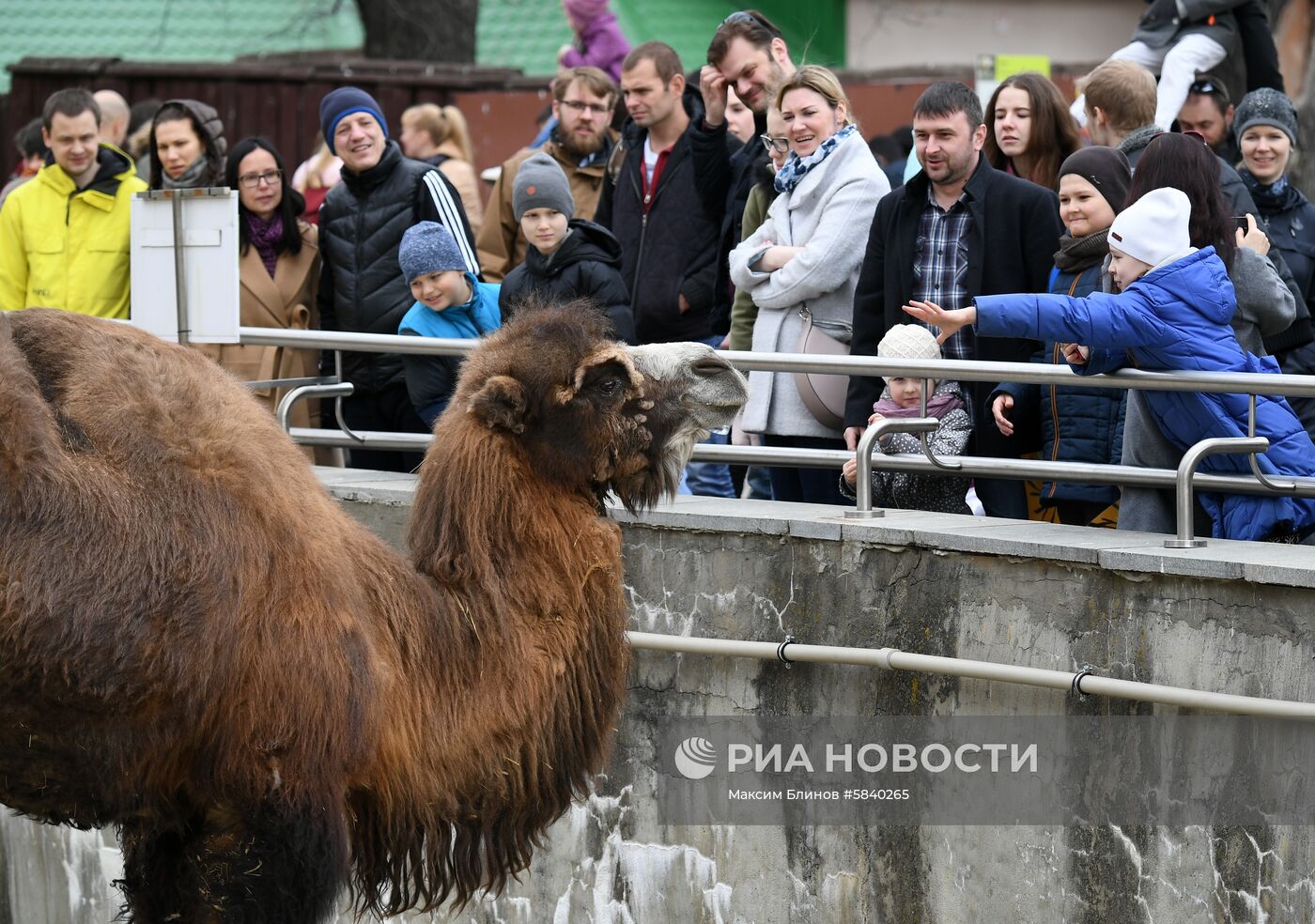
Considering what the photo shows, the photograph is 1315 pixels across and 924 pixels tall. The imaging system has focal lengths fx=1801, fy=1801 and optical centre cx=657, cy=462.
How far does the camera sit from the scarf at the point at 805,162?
22.8 feet

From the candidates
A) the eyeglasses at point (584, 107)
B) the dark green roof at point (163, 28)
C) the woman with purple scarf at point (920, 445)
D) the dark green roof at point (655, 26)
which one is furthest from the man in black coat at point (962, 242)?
the dark green roof at point (163, 28)

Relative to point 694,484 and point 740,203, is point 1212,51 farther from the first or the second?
point 694,484

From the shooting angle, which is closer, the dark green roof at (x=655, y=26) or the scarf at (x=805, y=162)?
the scarf at (x=805, y=162)

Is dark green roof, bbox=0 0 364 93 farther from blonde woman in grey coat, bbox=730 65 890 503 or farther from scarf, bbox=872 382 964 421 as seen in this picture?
scarf, bbox=872 382 964 421

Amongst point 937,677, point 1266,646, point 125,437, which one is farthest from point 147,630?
point 1266,646

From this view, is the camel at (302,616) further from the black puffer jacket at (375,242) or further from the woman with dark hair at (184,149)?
the woman with dark hair at (184,149)

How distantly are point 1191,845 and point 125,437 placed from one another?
10.3 feet

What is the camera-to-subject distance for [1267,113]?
729cm

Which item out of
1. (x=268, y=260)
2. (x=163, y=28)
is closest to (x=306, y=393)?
(x=268, y=260)

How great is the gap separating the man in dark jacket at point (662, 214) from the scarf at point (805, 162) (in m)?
0.78

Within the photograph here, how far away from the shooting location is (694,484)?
776 centimetres

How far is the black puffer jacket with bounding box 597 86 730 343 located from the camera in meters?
7.68

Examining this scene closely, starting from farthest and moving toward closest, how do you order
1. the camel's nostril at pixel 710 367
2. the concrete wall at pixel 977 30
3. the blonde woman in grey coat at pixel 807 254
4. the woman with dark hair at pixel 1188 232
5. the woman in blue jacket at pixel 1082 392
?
the concrete wall at pixel 977 30
the blonde woman in grey coat at pixel 807 254
the woman in blue jacket at pixel 1082 392
the woman with dark hair at pixel 1188 232
the camel's nostril at pixel 710 367

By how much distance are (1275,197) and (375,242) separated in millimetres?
3789
